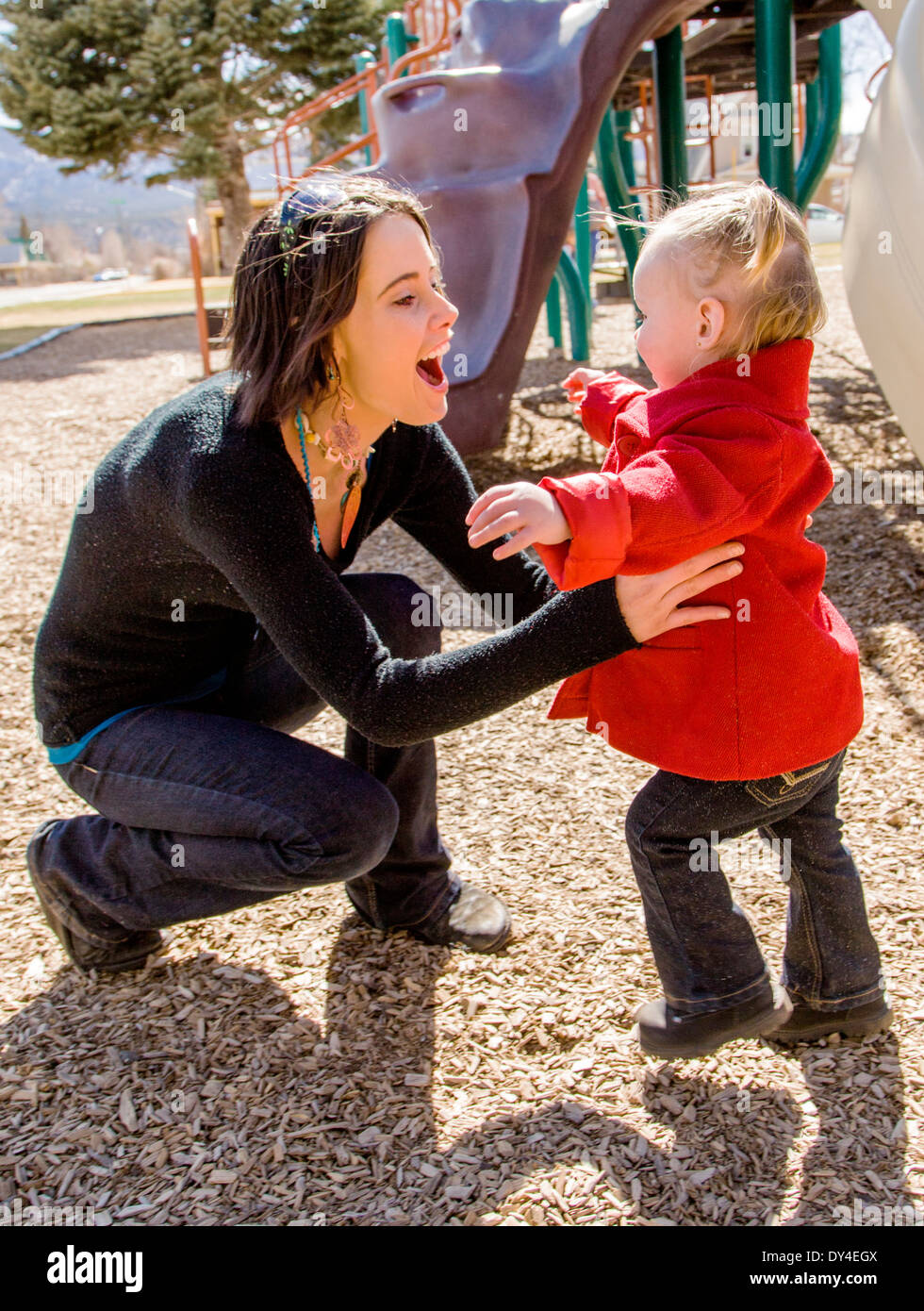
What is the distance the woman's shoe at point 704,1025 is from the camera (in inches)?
67.1

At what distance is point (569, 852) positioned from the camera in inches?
97.3

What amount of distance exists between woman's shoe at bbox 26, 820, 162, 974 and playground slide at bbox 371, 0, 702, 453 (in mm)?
2754

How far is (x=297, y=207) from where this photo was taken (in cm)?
176

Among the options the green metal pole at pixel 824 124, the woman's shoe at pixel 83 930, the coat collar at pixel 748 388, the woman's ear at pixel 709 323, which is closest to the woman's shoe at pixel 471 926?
the woman's shoe at pixel 83 930

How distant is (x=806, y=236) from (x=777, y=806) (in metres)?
0.83

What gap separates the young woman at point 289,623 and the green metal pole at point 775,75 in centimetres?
278

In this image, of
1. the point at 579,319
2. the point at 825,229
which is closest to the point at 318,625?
the point at 579,319

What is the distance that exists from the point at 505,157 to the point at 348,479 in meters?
3.05

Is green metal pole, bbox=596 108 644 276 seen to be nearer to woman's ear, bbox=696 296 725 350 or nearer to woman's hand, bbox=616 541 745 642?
woman's ear, bbox=696 296 725 350

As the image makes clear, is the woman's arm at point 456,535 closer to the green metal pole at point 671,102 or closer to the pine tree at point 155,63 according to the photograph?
the green metal pole at point 671,102

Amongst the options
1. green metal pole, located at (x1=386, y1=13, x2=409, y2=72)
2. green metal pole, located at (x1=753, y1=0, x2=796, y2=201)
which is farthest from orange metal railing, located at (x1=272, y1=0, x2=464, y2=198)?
green metal pole, located at (x1=753, y1=0, x2=796, y2=201)
